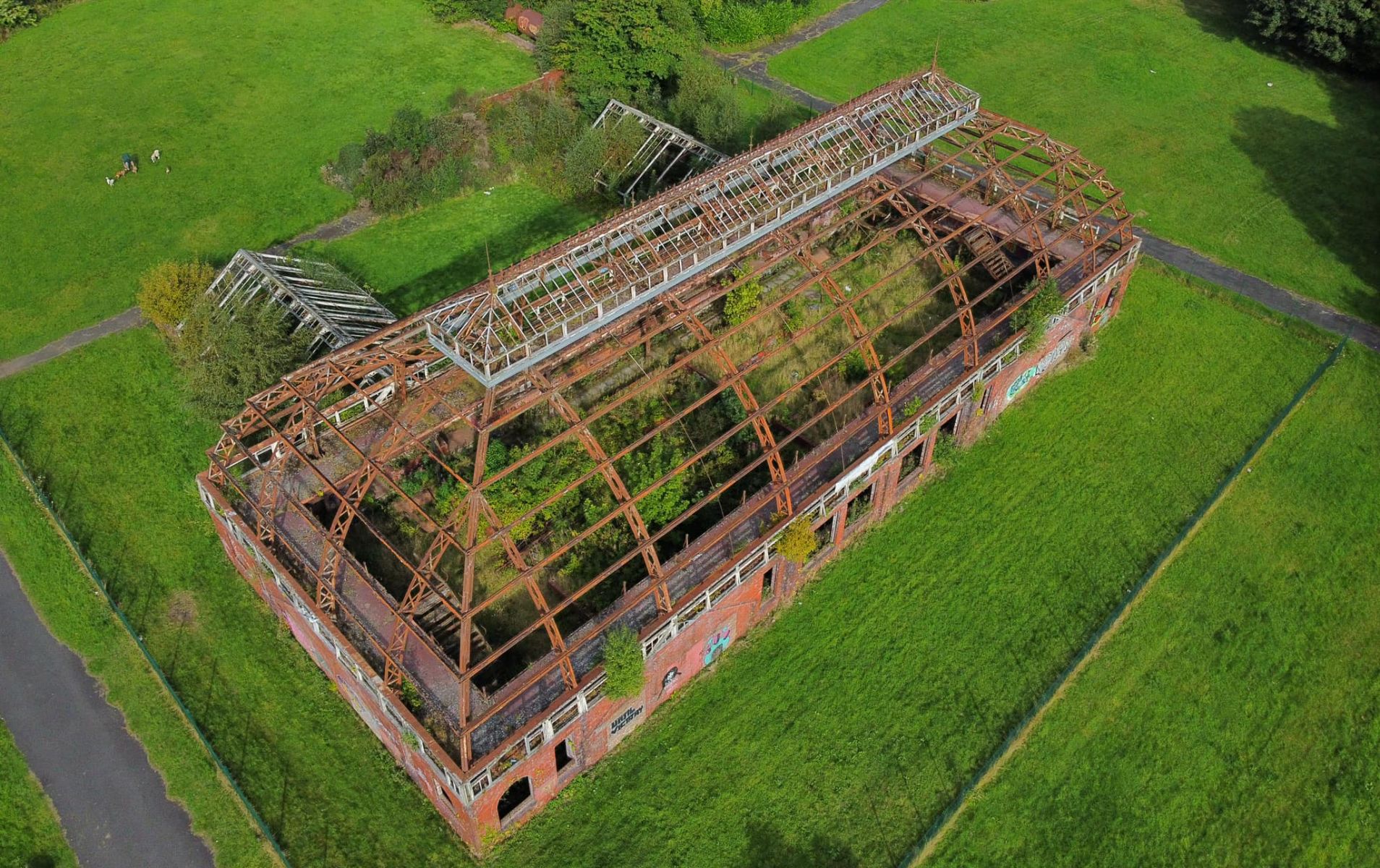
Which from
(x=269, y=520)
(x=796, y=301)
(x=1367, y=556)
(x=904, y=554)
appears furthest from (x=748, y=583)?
(x=1367, y=556)

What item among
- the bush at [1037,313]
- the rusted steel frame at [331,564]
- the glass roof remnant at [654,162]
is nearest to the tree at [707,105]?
the glass roof remnant at [654,162]

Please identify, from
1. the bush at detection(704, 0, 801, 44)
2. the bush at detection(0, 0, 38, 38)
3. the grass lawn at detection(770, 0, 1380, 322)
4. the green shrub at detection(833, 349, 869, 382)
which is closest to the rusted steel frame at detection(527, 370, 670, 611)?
the green shrub at detection(833, 349, 869, 382)

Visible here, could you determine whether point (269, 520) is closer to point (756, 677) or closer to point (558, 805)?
point (558, 805)

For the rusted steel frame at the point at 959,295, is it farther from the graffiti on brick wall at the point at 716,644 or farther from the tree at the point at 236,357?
the tree at the point at 236,357

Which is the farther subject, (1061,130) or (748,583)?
(1061,130)

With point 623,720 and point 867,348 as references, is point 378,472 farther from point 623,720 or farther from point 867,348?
point 867,348

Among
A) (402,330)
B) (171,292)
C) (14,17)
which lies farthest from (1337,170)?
(14,17)

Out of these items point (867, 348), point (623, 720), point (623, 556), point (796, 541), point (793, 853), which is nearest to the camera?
point (793, 853)
